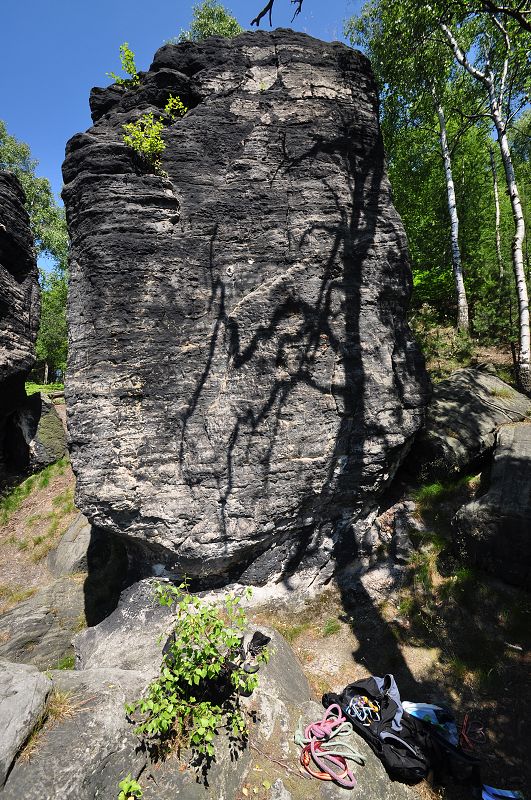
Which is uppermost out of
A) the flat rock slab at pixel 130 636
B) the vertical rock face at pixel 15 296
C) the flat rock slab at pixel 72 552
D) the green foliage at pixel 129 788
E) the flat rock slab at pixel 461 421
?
the vertical rock face at pixel 15 296

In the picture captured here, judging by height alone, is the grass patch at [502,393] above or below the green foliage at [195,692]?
above

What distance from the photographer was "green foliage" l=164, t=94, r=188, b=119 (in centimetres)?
608

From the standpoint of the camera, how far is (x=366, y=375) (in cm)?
620

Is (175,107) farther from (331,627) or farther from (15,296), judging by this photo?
(331,627)

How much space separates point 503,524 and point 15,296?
12.5 metres

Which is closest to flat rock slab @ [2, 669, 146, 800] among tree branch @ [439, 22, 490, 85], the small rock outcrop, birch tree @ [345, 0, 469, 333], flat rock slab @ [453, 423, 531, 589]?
flat rock slab @ [453, 423, 531, 589]

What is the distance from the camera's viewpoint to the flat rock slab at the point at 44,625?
6.39 meters

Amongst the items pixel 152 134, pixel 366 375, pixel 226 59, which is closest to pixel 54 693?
pixel 366 375

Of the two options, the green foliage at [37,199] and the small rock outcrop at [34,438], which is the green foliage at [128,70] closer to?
the small rock outcrop at [34,438]

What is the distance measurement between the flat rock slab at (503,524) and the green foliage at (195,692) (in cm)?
374

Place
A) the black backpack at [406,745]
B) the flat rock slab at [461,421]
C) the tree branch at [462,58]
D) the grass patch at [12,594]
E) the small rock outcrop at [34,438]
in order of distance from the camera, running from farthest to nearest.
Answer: the small rock outcrop at [34,438], the tree branch at [462,58], the grass patch at [12,594], the flat rock slab at [461,421], the black backpack at [406,745]

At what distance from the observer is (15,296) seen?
10430 mm

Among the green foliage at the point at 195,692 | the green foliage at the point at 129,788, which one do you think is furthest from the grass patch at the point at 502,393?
the green foliage at the point at 129,788

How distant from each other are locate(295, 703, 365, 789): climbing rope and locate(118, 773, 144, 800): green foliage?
1.61 metres
